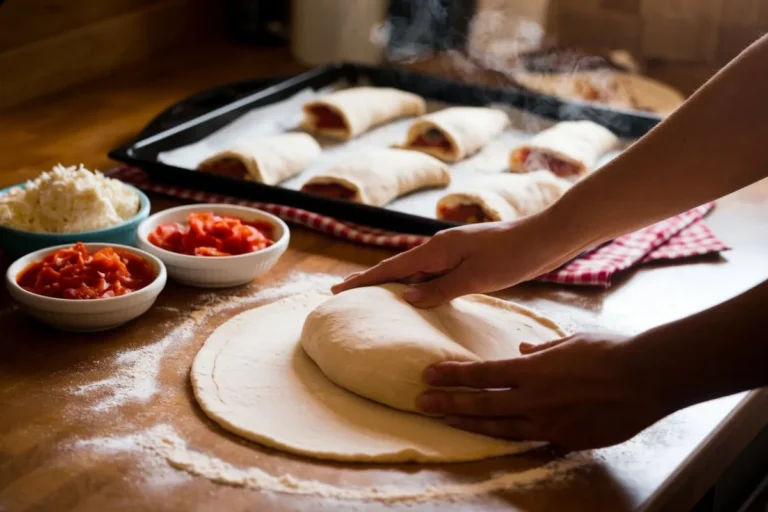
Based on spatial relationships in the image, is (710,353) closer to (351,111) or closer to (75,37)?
(351,111)

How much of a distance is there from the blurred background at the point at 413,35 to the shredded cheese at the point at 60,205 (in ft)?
3.11

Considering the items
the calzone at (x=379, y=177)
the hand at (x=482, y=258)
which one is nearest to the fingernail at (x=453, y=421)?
the hand at (x=482, y=258)

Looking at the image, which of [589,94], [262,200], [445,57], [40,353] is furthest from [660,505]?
[445,57]

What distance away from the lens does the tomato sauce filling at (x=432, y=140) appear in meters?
2.33

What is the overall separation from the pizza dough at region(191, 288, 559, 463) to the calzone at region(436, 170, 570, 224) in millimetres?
487

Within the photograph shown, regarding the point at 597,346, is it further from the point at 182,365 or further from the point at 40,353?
the point at 40,353

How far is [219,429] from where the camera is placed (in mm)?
1220

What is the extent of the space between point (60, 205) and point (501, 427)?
0.84 meters

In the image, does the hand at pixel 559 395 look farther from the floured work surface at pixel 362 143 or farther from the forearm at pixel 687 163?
the floured work surface at pixel 362 143

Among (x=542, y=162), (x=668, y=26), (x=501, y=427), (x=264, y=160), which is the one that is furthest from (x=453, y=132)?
(x=668, y=26)

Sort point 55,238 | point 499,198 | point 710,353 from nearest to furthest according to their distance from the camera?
point 710,353 < point 55,238 < point 499,198

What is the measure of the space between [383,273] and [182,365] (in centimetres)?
34

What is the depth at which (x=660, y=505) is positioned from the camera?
1129mm

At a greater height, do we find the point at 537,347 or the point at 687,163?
the point at 687,163
